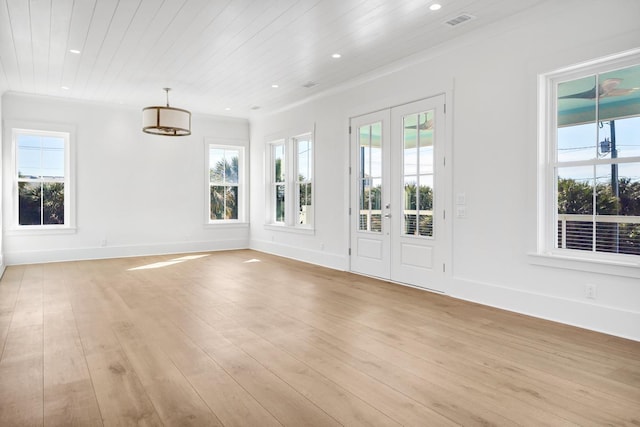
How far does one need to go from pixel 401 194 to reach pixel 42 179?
626 cm

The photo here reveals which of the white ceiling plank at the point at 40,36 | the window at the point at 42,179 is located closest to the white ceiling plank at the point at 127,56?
the white ceiling plank at the point at 40,36

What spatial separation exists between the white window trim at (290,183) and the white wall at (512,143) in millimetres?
2235

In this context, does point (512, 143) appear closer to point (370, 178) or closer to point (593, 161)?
point (593, 161)

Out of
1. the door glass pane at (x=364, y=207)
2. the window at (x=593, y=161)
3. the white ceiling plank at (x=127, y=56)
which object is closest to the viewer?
the window at (x=593, y=161)

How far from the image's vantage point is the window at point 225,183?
8875mm

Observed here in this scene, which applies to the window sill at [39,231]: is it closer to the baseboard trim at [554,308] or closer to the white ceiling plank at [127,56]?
the white ceiling plank at [127,56]

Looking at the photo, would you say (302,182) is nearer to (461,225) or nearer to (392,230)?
(392,230)

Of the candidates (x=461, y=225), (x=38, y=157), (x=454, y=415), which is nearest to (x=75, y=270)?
(x=38, y=157)

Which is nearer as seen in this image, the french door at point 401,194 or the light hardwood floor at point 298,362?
the light hardwood floor at point 298,362

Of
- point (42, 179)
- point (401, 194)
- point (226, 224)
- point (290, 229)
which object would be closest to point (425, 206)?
point (401, 194)

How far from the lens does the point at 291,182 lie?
7.80 m

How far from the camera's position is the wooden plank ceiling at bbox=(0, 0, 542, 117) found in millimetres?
3795

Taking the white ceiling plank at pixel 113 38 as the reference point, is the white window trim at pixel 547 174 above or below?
below

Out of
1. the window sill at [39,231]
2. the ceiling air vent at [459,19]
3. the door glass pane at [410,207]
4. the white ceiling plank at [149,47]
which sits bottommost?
the window sill at [39,231]
